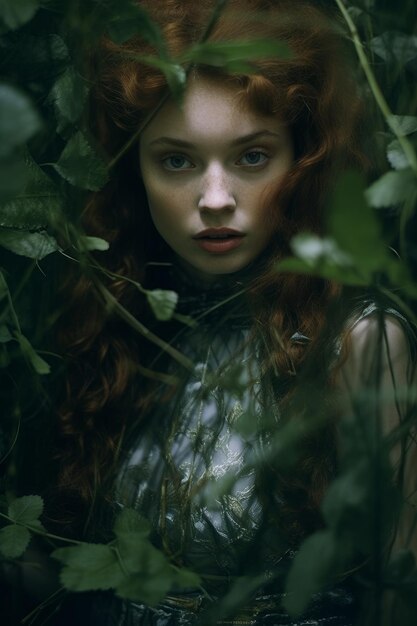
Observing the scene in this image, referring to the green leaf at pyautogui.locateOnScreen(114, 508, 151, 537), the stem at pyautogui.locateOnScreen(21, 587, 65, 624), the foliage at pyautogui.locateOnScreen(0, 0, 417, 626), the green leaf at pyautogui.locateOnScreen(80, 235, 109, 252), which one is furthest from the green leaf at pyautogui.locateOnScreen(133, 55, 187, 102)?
the stem at pyautogui.locateOnScreen(21, 587, 65, 624)

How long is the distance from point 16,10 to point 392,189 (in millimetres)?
369

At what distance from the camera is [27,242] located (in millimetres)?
952

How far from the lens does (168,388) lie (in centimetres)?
118

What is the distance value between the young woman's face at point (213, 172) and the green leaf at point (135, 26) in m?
0.17

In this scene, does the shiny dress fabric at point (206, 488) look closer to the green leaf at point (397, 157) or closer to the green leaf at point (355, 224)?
the green leaf at point (397, 157)

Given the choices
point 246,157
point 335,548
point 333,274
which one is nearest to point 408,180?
point 333,274

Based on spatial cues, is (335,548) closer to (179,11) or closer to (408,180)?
(408,180)

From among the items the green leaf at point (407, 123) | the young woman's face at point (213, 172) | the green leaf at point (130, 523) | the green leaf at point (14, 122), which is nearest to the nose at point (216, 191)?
the young woman's face at point (213, 172)

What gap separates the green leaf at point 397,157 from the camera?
72cm

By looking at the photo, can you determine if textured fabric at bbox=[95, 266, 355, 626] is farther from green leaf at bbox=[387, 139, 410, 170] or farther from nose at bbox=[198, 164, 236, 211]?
green leaf at bbox=[387, 139, 410, 170]

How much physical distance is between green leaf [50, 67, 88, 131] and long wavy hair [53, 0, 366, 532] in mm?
79

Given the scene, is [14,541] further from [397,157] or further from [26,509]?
[397,157]

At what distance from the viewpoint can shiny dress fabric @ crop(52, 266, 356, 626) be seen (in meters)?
1.03

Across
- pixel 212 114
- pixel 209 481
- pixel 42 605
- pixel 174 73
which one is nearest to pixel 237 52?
pixel 174 73
